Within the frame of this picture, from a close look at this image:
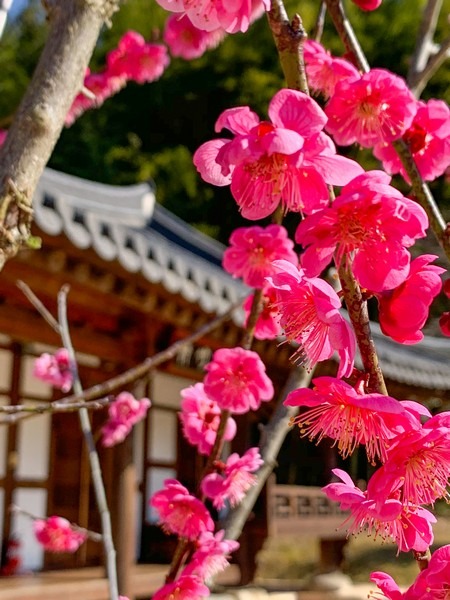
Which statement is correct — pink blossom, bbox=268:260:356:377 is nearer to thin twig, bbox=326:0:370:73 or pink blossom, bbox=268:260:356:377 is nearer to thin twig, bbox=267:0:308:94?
thin twig, bbox=267:0:308:94

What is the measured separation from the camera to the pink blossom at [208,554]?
1273 millimetres

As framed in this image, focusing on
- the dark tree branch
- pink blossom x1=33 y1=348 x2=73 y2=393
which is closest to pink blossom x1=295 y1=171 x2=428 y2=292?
the dark tree branch

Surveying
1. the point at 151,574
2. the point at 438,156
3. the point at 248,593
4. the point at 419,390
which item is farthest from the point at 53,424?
the point at 438,156

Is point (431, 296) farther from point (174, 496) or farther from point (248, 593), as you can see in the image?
point (248, 593)

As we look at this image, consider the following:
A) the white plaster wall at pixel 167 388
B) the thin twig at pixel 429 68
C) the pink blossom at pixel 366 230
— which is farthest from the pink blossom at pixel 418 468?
the white plaster wall at pixel 167 388

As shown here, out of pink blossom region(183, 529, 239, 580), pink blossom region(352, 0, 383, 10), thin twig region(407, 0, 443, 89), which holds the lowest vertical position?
pink blossom region(183, 529, 239, 580)

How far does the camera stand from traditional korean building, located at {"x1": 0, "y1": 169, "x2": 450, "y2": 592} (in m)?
3.42

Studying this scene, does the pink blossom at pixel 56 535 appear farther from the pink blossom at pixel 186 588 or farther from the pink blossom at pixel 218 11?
the pink blossom at pixel 218 11

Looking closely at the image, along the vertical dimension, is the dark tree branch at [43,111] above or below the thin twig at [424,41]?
below

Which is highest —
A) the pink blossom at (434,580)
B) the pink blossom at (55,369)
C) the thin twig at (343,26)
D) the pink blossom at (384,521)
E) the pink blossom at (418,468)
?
the thin twig at (343,26)

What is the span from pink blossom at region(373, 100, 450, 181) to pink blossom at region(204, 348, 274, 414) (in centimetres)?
54

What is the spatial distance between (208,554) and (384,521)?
75 centimetres

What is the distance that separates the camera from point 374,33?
53.1 feet

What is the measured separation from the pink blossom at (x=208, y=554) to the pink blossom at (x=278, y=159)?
2.53 feet
